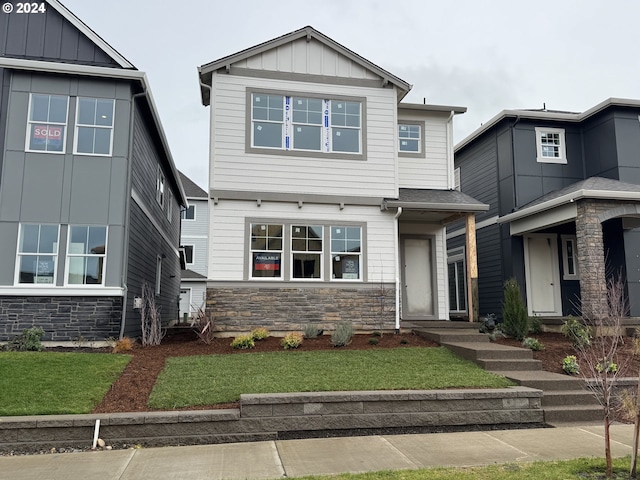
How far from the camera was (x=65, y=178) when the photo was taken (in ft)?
36.2

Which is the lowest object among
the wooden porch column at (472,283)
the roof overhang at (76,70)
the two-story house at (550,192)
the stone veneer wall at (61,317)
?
the stone veneer wall at (61,317)

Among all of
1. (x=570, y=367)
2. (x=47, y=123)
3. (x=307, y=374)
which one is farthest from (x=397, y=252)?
(x=47, y=123)

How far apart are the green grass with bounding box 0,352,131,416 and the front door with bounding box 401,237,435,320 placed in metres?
7.57

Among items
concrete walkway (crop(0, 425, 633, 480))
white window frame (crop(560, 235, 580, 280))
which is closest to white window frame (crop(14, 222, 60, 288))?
concrete walkway (crop(0, 425, 633, 480))

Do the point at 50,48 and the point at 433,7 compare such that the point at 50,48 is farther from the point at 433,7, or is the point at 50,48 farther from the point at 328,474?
the point at 328,474

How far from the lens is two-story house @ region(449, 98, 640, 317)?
1448 cm

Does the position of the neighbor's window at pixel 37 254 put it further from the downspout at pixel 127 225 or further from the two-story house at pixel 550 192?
the two-story house at pixel 550 192

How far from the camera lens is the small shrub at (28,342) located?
9.92 m

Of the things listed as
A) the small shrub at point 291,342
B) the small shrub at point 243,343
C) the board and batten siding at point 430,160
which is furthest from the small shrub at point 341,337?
→ the board and batten siding at point 430,160

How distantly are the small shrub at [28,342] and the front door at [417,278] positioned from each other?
8744 millimetres

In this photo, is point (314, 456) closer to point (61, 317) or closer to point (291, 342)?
point (291, 342)

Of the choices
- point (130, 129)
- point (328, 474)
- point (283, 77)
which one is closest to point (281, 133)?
point (283, 77)

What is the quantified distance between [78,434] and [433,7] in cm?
1266

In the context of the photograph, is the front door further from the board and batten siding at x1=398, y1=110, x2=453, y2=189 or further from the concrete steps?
the concrete steps
